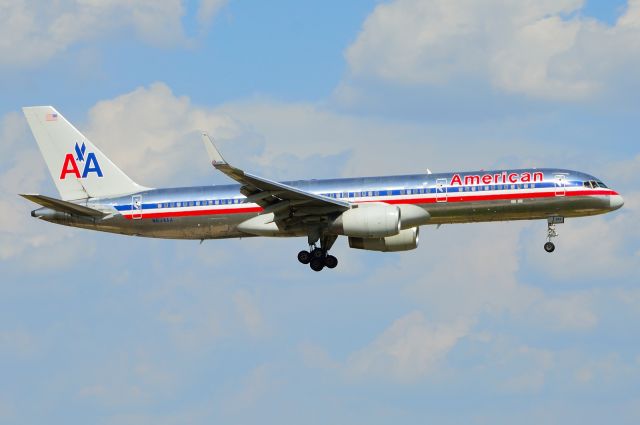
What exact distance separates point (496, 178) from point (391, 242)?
7535 millimetres

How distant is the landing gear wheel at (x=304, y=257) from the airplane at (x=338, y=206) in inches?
2.1

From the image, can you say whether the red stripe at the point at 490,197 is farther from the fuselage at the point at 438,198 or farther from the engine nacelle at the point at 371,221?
the engine nacelle at the point at 371,221

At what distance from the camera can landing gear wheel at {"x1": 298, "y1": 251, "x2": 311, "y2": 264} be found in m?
68.6

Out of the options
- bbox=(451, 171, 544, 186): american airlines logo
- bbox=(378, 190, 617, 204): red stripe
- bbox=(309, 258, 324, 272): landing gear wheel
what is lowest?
bbox=(309, 258, 324, 272): landing gear wheel

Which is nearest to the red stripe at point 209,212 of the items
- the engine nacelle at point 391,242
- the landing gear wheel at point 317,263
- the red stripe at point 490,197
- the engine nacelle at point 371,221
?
the landing gear wheel at point 317,263

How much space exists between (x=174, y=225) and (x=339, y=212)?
9.60 metres

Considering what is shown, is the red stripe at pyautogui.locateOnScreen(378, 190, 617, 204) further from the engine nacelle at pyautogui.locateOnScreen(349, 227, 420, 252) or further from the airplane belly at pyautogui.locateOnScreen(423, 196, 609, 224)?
the engine nacelle at pyautogui.locateOnScreen(349, 227, 420, 252)

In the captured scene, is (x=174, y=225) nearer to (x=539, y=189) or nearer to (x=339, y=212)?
(x=339, y=212)

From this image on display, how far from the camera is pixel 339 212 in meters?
65.8

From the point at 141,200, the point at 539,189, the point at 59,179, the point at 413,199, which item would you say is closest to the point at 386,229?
the point at 413,199

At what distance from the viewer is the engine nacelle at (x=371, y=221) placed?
2527 inches

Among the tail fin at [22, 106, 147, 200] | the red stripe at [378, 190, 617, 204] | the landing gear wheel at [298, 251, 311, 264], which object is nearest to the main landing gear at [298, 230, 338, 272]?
the landing gear wheel at [298, 251, 311, 264]

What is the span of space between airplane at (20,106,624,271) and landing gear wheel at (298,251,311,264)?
5 centimetres

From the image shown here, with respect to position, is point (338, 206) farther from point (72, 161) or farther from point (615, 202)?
A: point (72, 161)
